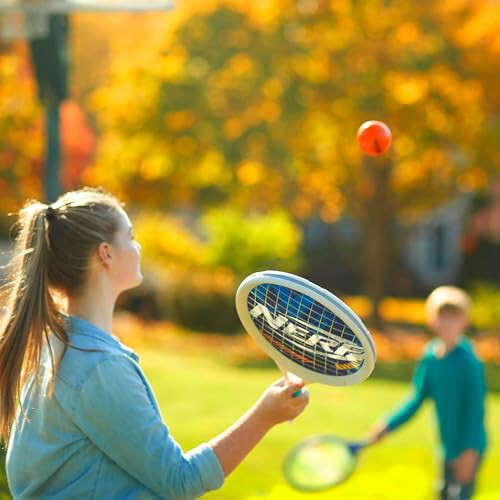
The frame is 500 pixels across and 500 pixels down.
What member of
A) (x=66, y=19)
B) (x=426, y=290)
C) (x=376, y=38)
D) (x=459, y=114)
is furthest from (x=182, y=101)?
(x=426, y=290)

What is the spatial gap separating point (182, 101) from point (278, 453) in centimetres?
1052

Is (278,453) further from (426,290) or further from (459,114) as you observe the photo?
(426,290)

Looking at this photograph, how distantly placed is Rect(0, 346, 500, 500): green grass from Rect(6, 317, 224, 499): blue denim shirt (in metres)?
2.08

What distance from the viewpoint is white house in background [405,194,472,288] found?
92.7 ft

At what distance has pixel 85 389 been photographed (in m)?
2.31

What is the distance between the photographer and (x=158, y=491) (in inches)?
92.3

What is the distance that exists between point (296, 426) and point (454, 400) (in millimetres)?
4758

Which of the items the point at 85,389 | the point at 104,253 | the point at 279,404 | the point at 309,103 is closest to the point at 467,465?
the point at 279,404

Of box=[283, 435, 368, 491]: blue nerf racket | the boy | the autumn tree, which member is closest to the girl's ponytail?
box=[283, 435, 368, 491]: blue nerf racket

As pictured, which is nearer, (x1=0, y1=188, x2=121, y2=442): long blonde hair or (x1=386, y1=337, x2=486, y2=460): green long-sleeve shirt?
(x1=0, y1=188, x2=121, y2=442): long blonde hair

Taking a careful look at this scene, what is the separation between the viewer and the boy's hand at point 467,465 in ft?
16.6

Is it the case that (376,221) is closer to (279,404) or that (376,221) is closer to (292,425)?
(292,425)

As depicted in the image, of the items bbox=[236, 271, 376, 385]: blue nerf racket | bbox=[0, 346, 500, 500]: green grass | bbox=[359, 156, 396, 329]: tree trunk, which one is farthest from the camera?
bbox=[359, 156, 396, 329]: tree trunk

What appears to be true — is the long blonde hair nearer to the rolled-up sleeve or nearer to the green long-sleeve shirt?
the rolled-up sleeve
